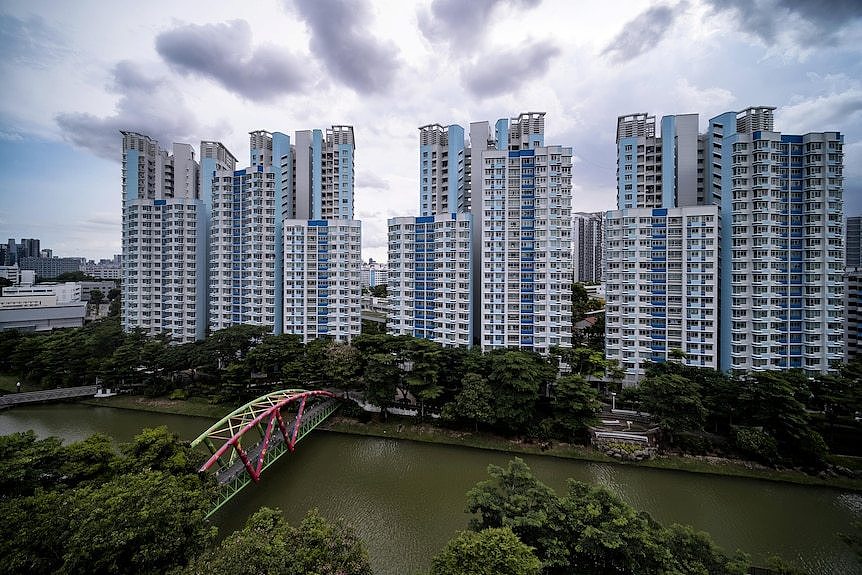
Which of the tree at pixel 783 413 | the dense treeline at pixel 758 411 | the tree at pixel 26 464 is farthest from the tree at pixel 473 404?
the tree at pixel 26 464

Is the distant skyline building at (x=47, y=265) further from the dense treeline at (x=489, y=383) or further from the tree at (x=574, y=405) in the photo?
the tree at (x=574, y=405)

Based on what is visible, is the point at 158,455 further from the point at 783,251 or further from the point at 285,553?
the point at 783,251

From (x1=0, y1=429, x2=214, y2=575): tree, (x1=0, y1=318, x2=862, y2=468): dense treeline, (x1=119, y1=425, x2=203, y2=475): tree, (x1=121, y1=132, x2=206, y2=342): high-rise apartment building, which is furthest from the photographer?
(x1=121, y1=132, x2=206, y2=342): high-rise apartment building

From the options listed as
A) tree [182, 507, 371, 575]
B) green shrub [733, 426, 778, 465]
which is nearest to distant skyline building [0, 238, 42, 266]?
tree [182, 507, 371, 575]

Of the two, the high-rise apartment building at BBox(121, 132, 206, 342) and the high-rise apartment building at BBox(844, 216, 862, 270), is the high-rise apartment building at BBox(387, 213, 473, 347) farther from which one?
the high-rise apartment building at BBox(844, 216, 862, 270)

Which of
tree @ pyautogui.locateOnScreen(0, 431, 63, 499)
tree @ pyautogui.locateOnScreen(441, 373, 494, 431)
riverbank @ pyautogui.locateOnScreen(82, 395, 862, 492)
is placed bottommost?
riverbank @ pyautogui.locateOnScreen(82, 395, 862, 492)

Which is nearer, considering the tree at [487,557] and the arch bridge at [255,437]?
the tree at [487,557]
